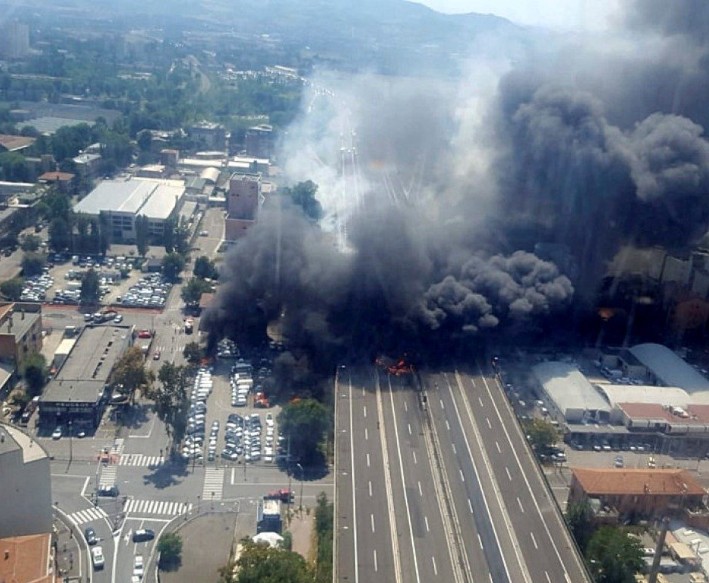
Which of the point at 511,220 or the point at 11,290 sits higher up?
the point at 511,220

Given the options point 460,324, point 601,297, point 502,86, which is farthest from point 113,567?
point 502,86

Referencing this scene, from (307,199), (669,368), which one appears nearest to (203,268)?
(307,199)

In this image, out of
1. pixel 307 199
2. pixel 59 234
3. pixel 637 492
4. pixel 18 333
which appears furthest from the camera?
pixel 307 199

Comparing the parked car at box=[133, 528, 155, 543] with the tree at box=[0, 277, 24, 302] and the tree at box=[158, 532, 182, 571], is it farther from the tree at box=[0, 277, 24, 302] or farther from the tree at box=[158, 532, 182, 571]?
the tree at box=[0, 277, 24, 302]

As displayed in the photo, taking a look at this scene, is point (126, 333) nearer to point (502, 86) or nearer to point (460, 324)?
point (460, 324)

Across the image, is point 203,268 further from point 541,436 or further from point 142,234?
point 541,436

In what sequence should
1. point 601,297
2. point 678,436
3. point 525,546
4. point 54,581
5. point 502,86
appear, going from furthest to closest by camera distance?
point 502,86
point 601,297
point 678,436
point 525,546
point 54,581
